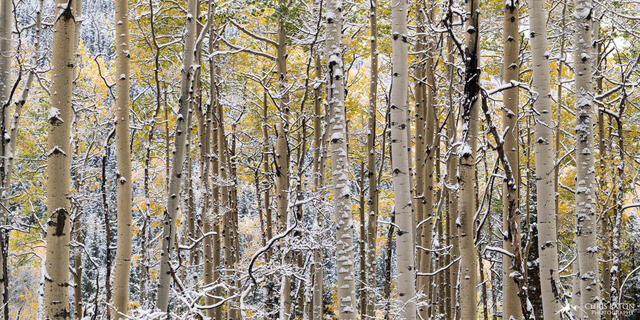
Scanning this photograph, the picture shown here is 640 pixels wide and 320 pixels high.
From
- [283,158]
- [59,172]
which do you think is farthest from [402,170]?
[283,158]

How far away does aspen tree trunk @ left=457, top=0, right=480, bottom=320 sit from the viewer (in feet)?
11.2

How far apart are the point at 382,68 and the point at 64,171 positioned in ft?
30.1

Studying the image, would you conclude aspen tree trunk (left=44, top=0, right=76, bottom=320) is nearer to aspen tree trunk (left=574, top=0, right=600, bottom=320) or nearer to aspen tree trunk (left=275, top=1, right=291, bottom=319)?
aspen tree trunk (left=275, top=1, right=291, bottom=319)

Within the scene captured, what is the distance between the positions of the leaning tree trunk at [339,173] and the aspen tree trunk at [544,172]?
65.6 inches

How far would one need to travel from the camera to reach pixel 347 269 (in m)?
4.31

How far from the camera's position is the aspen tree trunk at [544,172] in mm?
3754

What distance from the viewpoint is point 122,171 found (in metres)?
3.90

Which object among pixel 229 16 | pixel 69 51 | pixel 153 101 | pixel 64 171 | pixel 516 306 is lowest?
pixel 516 306

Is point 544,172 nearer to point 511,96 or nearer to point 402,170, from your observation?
point 511,96

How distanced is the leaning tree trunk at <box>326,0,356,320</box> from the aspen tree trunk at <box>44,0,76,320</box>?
231 cm

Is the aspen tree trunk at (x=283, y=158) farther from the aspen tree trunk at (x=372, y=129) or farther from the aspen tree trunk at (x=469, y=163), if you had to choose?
the aspen tree trunk at (x=469, y=163)

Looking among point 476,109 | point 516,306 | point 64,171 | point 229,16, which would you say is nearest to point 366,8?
point 229,16

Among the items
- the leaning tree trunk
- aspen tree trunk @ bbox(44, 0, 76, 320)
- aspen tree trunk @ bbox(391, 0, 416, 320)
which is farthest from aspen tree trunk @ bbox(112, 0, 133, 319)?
aspen tree trunk @ bbox(391, 0, 416, 320)

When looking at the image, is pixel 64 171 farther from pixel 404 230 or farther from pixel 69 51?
pixel 404 230
